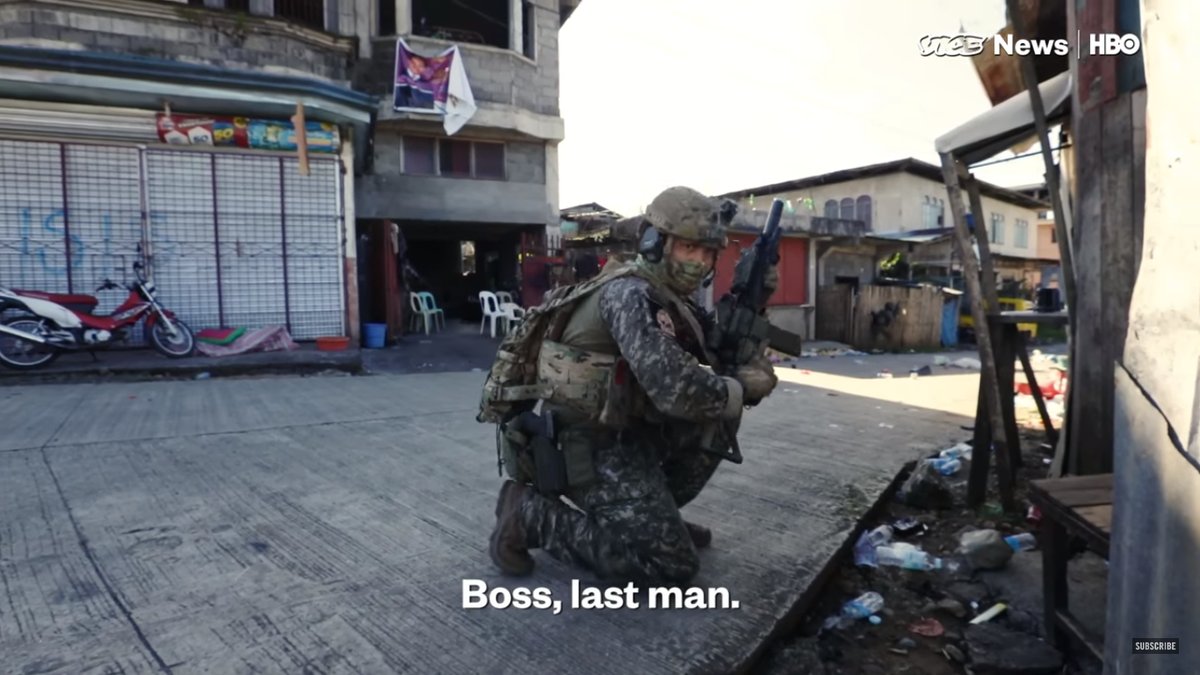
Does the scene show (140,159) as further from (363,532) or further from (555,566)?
(555,566)

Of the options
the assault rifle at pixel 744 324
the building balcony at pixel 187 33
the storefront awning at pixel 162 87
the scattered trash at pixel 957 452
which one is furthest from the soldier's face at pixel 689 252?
the building balcony at pixel 187 33

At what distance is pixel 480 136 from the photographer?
1259 centimetres

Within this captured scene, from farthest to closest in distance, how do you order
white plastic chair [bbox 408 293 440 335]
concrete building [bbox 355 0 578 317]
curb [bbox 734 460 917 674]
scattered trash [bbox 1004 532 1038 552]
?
1. white plastic chair [bbox 408 293 440 335]
2. concrete building [bbox 355 0 578 317]
3. scattered trash [bbox 1004 532 1038 552]
4. curb [bbox 734 460 917 674]

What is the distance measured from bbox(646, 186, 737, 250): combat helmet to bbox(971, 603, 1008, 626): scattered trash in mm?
1567

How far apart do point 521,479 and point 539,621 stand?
0.53 meters

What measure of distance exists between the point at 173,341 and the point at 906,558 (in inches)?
323

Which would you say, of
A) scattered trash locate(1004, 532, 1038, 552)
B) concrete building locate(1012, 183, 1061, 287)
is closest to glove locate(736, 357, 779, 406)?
scattered trash locate(1004, 532, 1038, 552)

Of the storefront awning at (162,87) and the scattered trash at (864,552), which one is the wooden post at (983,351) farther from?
the storefront awning at (162,87)

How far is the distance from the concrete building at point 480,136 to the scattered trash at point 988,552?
9956 millimetres

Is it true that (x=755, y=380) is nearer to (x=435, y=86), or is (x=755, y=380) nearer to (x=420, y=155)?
(x=435, y=86)

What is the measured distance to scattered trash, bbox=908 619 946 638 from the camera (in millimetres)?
2188

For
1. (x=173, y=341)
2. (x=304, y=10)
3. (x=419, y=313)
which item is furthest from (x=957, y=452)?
(x=304, y=10)

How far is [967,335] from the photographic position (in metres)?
15.6

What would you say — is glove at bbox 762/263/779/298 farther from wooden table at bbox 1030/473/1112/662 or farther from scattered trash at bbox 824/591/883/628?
scattered trash at bbox 824/591/883/628
